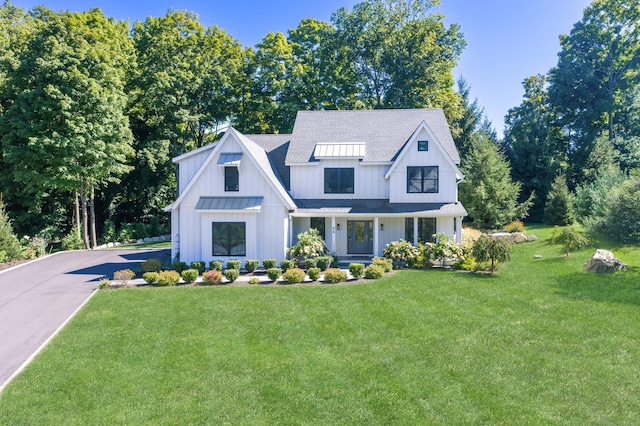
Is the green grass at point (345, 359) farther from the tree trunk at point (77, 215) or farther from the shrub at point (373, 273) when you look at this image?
the tree trunk at point (77, 215)

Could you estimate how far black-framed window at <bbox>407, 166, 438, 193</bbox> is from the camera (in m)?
24.8

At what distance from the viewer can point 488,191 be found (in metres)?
33.7

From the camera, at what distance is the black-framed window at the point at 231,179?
74.1 ft

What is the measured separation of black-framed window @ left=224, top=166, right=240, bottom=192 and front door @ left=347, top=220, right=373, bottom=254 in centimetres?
746

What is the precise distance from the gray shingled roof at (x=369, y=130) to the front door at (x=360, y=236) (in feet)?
13.0

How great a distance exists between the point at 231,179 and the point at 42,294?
1006cm

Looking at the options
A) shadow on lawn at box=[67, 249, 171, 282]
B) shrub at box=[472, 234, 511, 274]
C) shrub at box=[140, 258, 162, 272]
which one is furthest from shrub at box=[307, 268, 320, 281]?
shadow on lawn at box=[67, 249, 171, 282]

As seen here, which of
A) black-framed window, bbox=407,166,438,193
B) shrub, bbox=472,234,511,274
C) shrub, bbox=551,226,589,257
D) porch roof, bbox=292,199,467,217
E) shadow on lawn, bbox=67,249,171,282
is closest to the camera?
shrub, bbox=472,234,511,274

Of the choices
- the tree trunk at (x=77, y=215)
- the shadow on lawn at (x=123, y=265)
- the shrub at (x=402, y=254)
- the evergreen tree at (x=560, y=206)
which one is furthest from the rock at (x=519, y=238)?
the tree trunk at (x=77, y=215)

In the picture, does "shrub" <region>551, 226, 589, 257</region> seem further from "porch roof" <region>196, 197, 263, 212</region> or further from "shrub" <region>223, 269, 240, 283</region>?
"shrub" <region>223, 269, 240, 283</region>

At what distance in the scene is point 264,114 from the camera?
4369 cm

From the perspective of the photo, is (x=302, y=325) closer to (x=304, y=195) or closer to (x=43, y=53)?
(x=304, y=195)

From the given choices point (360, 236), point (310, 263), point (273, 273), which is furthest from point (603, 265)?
point (273, 273)

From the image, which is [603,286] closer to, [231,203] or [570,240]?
[570,240]
